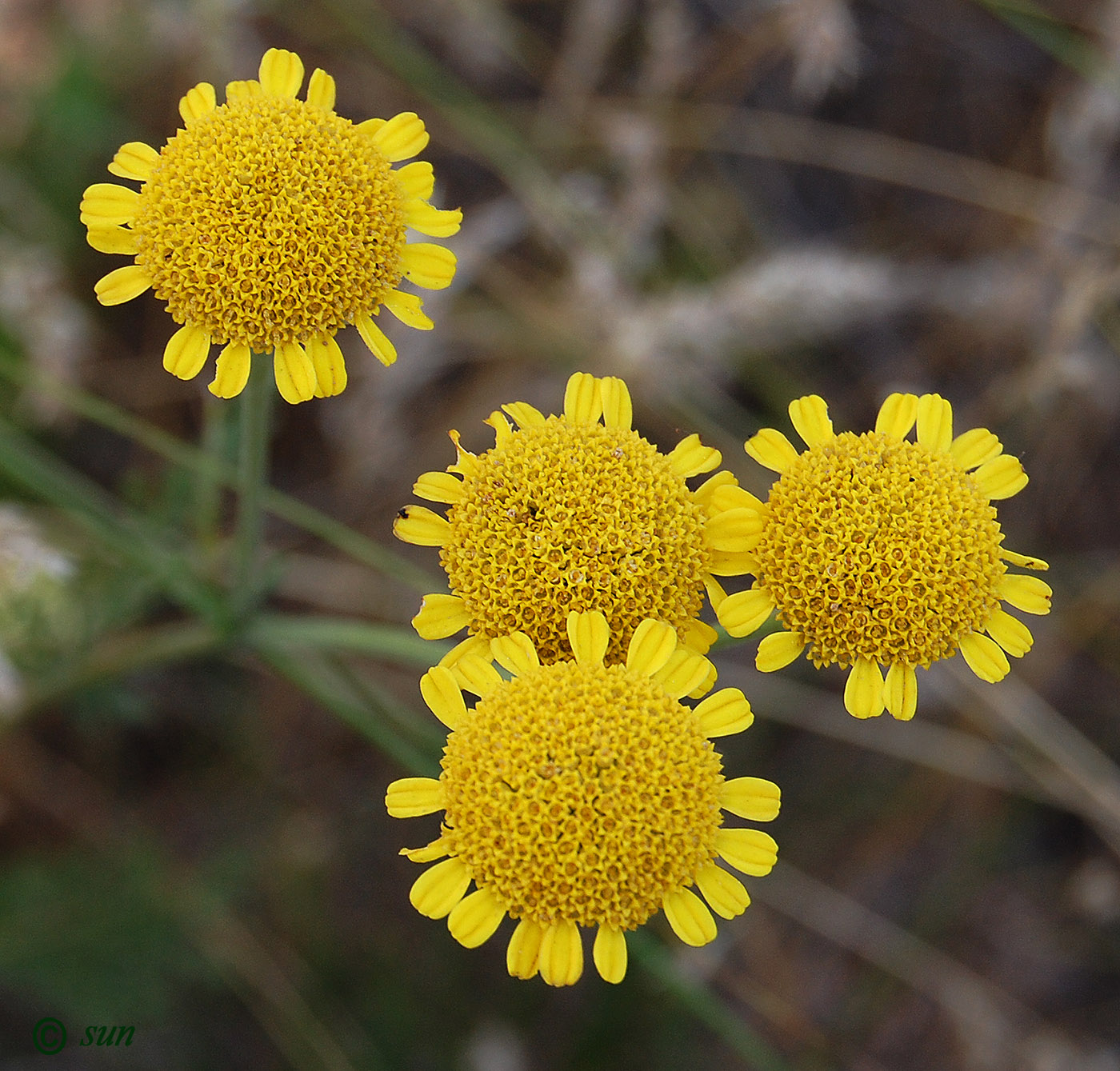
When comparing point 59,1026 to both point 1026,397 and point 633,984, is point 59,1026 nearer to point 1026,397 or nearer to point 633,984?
point 633,984

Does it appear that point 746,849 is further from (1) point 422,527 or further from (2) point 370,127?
(2) point 370,127

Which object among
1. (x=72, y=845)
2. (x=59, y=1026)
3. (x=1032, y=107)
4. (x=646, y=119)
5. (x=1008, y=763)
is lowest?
(x=59, y=1026)

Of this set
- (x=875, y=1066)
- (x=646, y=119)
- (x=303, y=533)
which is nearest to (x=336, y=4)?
(x=646, y=119)

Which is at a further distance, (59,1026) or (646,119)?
(646,119)

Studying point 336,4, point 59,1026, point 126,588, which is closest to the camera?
point 126,588

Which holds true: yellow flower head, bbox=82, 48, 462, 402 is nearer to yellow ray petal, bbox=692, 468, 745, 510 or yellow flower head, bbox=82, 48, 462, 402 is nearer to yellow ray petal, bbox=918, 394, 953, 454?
yellow ray petal, bbox=692, 468, 745, 510

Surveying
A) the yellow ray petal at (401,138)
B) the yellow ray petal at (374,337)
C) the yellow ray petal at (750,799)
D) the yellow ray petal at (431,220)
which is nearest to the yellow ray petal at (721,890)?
the yellow ray petal at (750,799)

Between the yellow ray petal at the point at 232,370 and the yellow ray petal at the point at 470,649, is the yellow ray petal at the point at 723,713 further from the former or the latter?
the yellow ray petal at the point at 232,370
